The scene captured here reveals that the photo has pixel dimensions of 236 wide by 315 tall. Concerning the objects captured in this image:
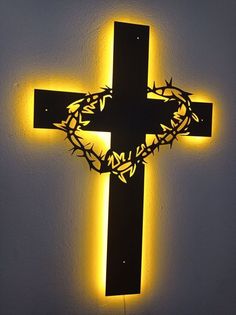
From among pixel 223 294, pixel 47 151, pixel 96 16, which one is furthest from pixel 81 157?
Answer: pixel 223 294

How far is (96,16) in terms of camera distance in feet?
4.11

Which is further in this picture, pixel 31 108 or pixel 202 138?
pixel 202 138

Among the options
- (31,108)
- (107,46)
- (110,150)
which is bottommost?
(110,150)

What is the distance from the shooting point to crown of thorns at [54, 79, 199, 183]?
1.22 m

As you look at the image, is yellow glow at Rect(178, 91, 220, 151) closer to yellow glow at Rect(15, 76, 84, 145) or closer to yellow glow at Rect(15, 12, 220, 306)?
yellow glow at Rect(15, 12, 220, 306)

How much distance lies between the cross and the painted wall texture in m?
0.04

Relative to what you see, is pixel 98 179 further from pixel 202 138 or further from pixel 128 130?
pixel 202 138

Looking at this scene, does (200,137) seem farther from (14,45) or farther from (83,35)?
(14,45)

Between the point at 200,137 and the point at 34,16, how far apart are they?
28.8 inches

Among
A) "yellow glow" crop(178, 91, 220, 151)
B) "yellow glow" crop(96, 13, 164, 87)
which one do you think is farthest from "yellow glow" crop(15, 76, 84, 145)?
"yellow glow" crop(178, 91, 220, 151)

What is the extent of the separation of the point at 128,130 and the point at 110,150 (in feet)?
0.32

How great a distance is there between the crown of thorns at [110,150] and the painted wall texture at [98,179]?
43 mm

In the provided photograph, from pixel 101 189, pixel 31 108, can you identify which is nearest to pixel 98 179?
pixel 101 189

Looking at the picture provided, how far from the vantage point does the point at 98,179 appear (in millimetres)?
1275
